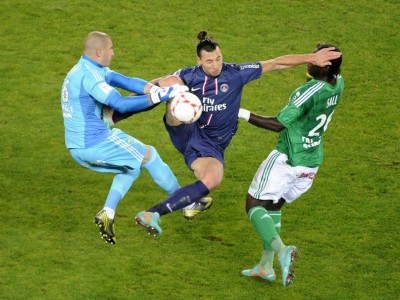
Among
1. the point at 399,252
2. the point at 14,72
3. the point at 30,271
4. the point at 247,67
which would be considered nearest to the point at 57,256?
the point at 30,271

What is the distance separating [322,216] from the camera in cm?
1198

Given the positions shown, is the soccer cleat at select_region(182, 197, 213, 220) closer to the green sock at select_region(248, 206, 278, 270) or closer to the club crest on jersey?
the green sock at select_region(248, 206, 278, 270)

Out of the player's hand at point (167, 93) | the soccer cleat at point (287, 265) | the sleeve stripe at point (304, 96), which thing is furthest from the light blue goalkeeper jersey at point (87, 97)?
the soccer cleat at point (287, 265)

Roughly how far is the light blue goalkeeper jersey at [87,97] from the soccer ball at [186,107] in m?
0.69

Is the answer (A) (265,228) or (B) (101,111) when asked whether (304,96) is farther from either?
(B) (101,111)

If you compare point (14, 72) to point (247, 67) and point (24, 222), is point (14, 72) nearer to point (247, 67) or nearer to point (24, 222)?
point (24, 222)

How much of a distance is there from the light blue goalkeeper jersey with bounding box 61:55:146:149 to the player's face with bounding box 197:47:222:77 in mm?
712

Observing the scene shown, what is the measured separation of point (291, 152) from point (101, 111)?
86.4 inches

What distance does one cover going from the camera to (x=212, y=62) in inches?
419

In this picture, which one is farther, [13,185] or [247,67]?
[13,185]

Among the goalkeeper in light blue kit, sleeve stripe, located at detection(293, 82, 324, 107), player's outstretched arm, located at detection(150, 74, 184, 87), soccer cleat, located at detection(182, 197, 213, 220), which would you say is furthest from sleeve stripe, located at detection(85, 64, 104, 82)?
sleeve stripe, located at detection(293, 82, 324, 107)

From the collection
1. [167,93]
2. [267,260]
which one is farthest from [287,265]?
[167,93]

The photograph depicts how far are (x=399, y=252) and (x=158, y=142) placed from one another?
4097mm

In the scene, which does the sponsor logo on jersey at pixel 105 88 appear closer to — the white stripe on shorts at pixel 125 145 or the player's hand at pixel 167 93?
the player's hand at pixel 167 93
